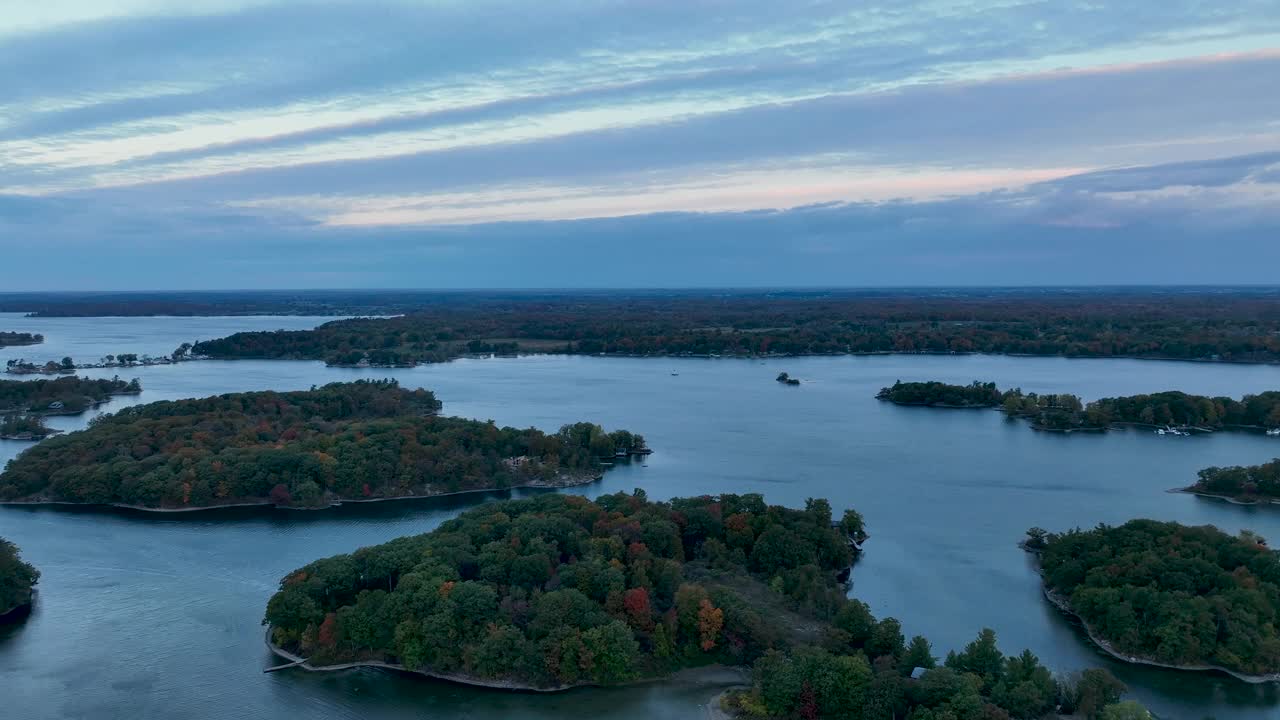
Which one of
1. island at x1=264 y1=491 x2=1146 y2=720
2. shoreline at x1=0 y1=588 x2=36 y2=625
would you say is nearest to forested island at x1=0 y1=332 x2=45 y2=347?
shoreline at x1=0 y1=588 x2=36 y2=625

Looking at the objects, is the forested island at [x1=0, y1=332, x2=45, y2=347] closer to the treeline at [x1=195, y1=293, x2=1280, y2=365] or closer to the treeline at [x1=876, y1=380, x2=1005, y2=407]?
the treeline at [x1=195, y1=293, x2=1280, y2=365]

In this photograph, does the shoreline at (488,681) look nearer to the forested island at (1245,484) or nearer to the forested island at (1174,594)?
the forested island at (1174,594)

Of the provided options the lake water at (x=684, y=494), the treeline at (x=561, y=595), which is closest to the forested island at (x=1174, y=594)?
the lake water at (x=684, y=494)

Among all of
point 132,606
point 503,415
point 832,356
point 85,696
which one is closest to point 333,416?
point 503,415

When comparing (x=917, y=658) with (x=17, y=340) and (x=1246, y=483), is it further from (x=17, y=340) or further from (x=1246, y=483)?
(x=17, y=340)

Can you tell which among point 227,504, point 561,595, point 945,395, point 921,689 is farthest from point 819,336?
point 921,689

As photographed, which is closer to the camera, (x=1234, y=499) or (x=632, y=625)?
(x=632, y=625)
